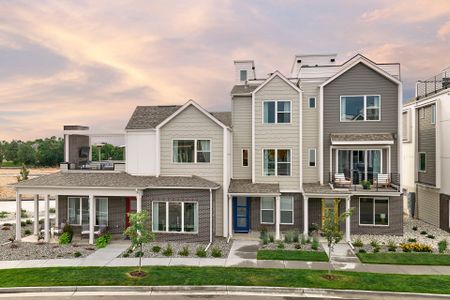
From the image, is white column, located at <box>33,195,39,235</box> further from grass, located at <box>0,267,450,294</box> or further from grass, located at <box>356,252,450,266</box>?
grass, located at <box>356,252,450,266</box>

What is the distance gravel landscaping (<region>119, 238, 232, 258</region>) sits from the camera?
17422mm

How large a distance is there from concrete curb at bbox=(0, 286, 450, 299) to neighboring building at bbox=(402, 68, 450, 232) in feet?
46.7

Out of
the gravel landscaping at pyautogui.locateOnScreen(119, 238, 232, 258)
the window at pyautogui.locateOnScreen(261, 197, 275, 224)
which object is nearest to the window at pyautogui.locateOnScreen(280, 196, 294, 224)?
the window at pyautogui.locateOnScreen(261, 197, 275, 224)

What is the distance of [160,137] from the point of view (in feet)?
72.2

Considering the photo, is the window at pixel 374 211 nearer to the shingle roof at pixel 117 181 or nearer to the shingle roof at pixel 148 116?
the shingle roof at pixel 117 181

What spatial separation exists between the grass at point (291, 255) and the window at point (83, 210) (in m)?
11.0

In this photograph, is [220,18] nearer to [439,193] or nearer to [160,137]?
[160,137]

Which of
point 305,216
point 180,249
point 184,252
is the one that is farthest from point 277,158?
point 184,252

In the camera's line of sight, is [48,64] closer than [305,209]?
No

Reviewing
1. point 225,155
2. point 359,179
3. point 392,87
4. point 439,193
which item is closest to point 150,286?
point 225,155

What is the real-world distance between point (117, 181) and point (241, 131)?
921 centimetres

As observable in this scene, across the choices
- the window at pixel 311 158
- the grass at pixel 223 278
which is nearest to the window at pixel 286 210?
the window at pixel 311 158

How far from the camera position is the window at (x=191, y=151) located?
Result: 21.7 m

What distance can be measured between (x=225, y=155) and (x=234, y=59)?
33.1ft
